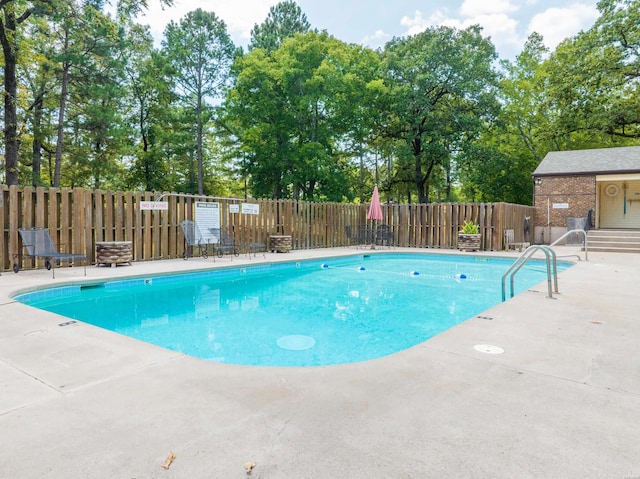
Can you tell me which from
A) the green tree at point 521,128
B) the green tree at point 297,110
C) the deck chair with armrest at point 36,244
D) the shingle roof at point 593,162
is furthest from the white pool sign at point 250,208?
the green tree at point 521,128

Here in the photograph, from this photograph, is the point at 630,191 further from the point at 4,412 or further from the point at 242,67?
the point at 4,412

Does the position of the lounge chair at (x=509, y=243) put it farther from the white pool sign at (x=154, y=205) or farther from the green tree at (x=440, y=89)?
the white pool sign at (x=154, y=205)

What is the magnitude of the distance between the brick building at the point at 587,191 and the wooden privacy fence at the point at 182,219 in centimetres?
90

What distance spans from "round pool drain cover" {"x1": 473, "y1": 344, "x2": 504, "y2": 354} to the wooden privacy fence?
27.5 ft

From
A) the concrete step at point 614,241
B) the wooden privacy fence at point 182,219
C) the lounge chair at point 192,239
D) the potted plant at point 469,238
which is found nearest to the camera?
the wooden privacy fence at point 182,219

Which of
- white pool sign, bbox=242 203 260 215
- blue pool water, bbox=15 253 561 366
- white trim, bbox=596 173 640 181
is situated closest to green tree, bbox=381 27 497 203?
white trim, bbox=596 173 640 181

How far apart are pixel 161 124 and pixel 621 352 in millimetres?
24317

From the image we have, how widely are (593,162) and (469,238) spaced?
8.06m

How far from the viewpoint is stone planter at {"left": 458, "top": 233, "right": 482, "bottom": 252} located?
43.5 feet

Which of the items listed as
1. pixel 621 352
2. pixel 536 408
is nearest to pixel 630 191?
pixel 621 352

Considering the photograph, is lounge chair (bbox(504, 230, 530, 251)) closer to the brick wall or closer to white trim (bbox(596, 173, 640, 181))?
the brick wall

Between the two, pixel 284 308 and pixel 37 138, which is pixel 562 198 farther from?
pixel 37 138

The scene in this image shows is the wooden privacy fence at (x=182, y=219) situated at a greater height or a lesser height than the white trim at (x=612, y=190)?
lesser

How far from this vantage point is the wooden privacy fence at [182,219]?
7.71 meters
